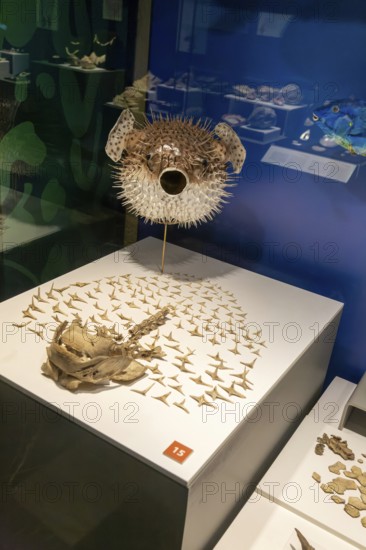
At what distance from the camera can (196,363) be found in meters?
1.63

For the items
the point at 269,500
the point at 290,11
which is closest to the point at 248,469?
the point at 269,500

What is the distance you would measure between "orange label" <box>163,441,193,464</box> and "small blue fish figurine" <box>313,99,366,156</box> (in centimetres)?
115

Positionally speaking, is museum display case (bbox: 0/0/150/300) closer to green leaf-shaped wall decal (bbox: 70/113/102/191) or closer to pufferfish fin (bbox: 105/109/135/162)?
green leaf-shaped wall decal (bbox: 70/113/102/191)

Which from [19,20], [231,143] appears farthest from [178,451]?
[19,20]

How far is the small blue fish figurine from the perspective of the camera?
1870mm

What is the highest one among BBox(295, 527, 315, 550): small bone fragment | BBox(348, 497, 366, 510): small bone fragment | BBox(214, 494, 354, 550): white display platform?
BBox(348, 497, 366, 510): small bone fragment

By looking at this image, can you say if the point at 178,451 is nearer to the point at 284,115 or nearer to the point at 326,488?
the point at 326,488

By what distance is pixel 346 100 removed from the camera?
6.20 feet

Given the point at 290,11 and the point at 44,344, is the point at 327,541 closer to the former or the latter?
the point at 44,344

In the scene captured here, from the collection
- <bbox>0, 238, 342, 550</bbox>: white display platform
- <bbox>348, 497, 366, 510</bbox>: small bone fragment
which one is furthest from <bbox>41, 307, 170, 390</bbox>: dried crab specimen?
<bbox>348, 497, 366, 510</bbox>: small bone fragment

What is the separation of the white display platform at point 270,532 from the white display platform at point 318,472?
0.8 inches

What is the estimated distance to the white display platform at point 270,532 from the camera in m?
1.50

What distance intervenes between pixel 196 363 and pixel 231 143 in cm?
78

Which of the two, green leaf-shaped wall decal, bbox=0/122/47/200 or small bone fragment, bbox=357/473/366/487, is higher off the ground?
green leaf-shaped wall decal, bbox=0/122/47/200
